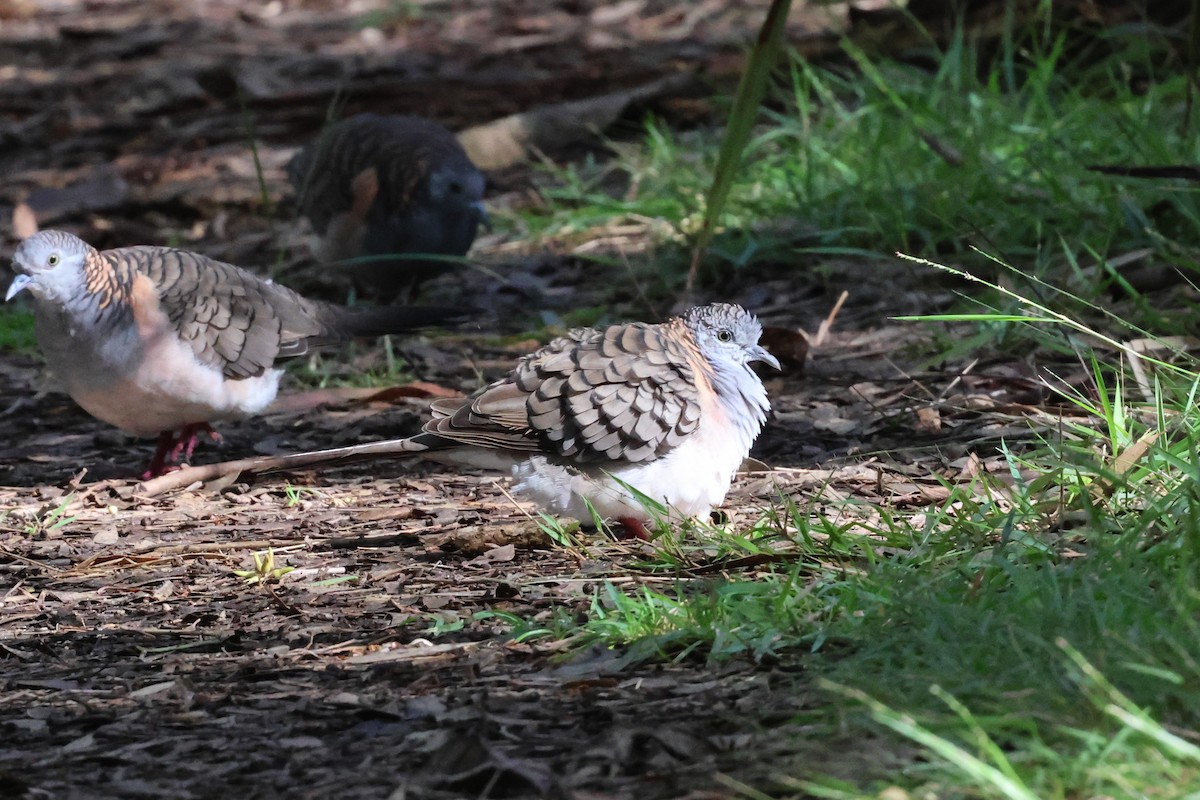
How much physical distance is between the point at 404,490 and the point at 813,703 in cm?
249

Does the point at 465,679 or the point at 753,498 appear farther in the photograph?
the point at 753,498

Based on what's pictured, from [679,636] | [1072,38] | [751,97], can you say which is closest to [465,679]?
[679,636]

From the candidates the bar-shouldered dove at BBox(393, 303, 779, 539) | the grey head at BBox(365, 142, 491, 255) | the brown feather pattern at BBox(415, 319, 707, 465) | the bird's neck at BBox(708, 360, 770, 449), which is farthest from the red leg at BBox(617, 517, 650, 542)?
the grey head at BBox(365, 142, 491, 255)

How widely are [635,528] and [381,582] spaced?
710 millimetres

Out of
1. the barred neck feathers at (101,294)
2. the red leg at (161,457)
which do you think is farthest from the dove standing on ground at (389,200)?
the barred neck feathers at (101,294)

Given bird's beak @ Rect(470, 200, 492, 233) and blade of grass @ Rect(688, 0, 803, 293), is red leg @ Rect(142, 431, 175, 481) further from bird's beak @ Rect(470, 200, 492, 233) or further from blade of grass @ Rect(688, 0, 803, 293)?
bird's beak @ Rect(470, 200, 492, 233)

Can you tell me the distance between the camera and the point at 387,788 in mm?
2668

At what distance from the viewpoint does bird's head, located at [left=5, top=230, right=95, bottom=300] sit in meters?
5.34

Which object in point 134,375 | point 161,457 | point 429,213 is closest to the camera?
point 134,375

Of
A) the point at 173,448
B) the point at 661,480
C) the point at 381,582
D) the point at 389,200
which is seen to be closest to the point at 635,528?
the point at 661,480

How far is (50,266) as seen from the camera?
5.37m

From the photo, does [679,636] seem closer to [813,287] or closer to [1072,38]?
[813,287]

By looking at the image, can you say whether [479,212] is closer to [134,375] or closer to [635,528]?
[134,375]

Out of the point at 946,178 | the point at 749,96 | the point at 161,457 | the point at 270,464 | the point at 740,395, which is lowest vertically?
the point at 161,457
